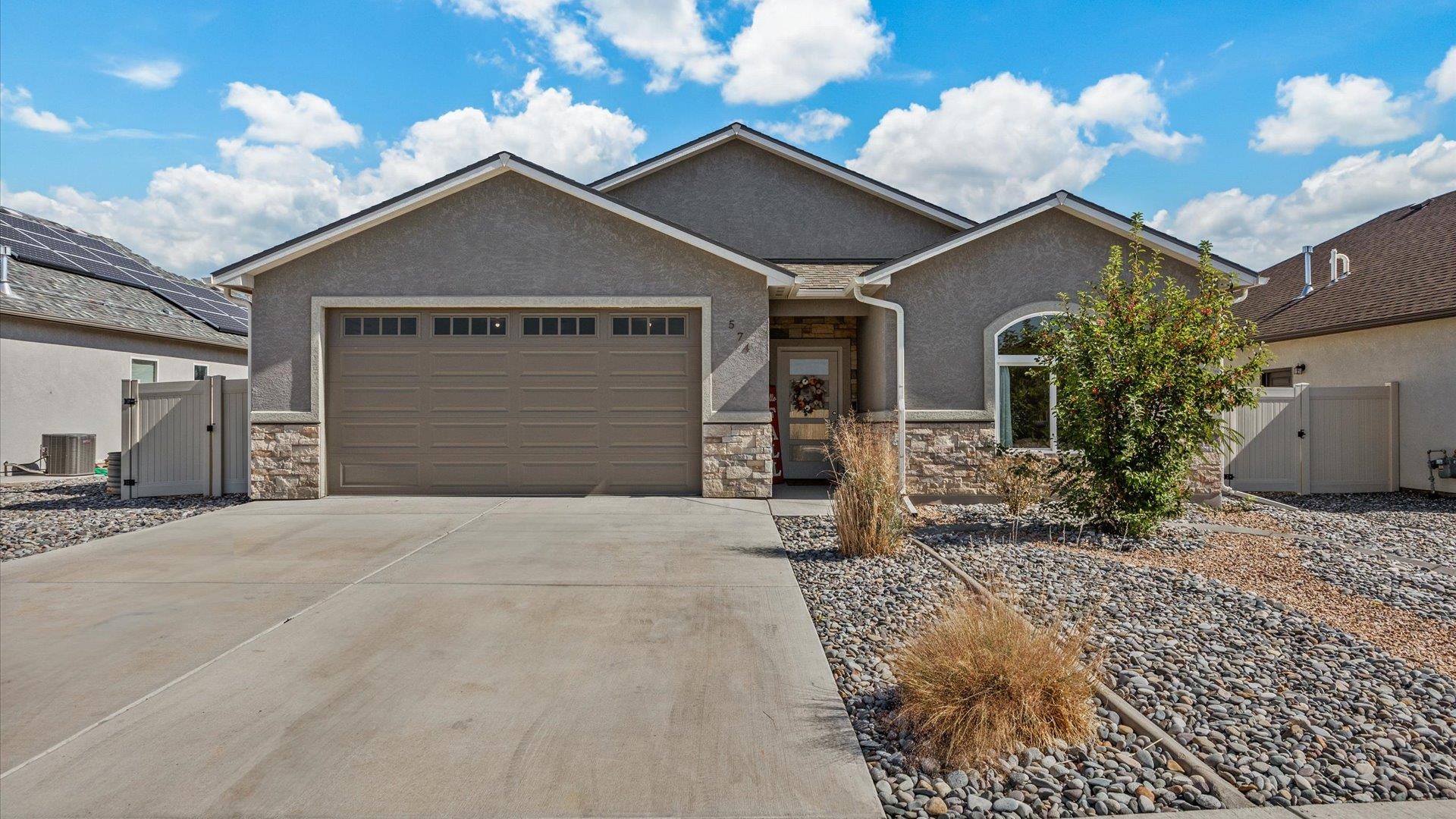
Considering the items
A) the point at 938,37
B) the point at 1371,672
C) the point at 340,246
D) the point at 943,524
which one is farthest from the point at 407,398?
the point at 1371,672

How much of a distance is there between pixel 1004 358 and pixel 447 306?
25.0ft

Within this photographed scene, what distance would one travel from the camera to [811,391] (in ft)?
44.7

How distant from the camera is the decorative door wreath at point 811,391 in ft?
44.7

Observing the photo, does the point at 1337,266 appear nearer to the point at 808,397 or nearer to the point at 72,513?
the point at 808,397

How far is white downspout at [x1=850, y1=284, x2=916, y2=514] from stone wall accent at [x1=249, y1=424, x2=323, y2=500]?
25.4ft

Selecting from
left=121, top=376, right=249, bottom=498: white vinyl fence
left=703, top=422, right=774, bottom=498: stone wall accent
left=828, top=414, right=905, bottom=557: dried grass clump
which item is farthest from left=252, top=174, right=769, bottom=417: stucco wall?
left=828, top=414, right=905, bottom=557: dried grass clump

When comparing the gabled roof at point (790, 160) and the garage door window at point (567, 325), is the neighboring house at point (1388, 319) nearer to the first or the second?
the gabled roof at point (790, 160)

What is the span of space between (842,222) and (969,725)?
1167 cm

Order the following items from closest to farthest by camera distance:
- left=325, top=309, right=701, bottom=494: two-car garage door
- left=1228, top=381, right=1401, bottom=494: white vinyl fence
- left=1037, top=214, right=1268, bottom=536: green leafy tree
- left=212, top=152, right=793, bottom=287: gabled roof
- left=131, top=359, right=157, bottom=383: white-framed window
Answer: left=1037, top=214, right=1268, bottom=536: green leafy tree
left=212, top=152, right=793, bottom=287: gabled roof
left=325, top=309, right=701, bottom=494: two-car garage door
left=1228, top=381, right=1401, bottom=494: white vinyl fence
left=131, top=359, right=157, bottom=383: white-framed window

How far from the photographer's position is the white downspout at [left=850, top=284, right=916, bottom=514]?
10.8m

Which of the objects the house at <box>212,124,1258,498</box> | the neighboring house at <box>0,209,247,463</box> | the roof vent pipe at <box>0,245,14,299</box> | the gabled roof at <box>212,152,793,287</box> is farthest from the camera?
the neighboring house at <box>0,209,247,463</box>

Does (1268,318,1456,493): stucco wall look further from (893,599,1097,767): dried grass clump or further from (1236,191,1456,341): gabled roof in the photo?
(893,599,1097,767): dried grass clump

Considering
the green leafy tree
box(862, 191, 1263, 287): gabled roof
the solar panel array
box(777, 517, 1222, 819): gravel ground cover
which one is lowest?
box(777, 517, 1222, 819): gravel ground cover

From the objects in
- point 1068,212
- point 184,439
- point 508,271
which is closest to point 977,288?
point 1068,212
